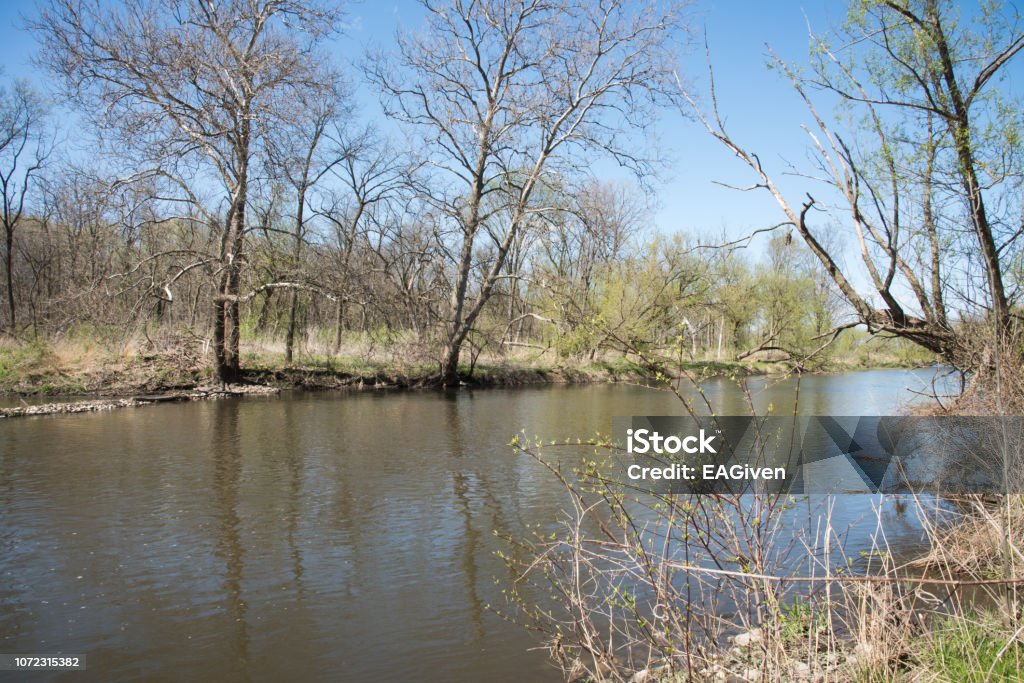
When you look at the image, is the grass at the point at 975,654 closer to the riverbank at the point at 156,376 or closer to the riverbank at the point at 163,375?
the riverbank at the point at 156,376

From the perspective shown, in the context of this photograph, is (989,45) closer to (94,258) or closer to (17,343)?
(94,258)

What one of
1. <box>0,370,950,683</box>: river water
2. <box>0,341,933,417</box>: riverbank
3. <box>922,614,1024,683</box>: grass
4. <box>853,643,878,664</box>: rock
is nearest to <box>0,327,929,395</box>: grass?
<box>0,341,933,417</box>: riverbank

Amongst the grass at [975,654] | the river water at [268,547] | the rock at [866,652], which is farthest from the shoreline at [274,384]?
the rock at [866,652]

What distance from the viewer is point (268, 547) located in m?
6.93

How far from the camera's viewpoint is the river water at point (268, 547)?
485 centimetres

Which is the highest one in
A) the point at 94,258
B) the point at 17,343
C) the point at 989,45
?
the point at 989,45

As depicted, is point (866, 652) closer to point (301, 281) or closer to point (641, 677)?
point (641, 677)

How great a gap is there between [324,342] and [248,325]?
2803 millimetres

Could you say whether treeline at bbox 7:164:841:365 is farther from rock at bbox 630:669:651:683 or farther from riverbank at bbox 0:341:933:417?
rock at bbox 630:669:651:683

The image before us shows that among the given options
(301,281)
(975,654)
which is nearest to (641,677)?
(975,654)

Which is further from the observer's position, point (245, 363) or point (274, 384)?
point (245, 363)

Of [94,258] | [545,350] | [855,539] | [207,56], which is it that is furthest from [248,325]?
[855,539]

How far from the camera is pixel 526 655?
15.9 feet

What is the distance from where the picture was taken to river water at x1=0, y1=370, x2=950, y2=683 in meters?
4.85
